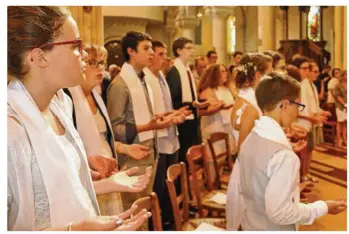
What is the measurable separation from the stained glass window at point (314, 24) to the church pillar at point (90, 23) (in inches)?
444

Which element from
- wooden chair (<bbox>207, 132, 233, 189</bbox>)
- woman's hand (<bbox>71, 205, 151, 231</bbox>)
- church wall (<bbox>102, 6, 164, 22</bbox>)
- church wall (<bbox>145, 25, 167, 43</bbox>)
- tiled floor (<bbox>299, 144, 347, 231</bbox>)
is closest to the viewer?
woman's hand (<bbox>71, 205, 151, 231</bbox>)

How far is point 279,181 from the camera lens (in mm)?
1832

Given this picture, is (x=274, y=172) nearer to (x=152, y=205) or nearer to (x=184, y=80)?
(x=152, y=205)

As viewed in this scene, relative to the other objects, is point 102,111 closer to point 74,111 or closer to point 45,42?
point 74,111

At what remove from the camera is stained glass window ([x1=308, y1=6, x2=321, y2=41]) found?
15.1m

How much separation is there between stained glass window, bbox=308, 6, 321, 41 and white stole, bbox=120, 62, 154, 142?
13060 mm

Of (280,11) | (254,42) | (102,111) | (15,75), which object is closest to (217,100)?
(102,111)

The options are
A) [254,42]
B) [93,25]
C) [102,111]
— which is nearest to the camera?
[102,111]

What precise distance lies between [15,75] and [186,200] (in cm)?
163

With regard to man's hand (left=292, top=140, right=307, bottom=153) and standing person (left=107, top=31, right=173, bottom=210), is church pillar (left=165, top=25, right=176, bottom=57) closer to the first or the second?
standing person (left=107, top=31, right=173, bottom=210)

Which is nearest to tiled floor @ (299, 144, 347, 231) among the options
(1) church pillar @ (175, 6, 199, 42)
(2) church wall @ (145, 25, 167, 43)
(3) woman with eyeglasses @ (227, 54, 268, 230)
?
(3) woman with eyeglasses @ (227, 54, 268, 230)

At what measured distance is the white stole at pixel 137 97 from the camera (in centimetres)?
302

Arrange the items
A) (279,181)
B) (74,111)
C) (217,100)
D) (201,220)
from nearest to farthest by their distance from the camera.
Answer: (279,181) → (74,111) → (201,220) → (217,100)

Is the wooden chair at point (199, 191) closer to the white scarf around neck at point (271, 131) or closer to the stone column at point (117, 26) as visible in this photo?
the white scarf around neck at point (271, 131)
